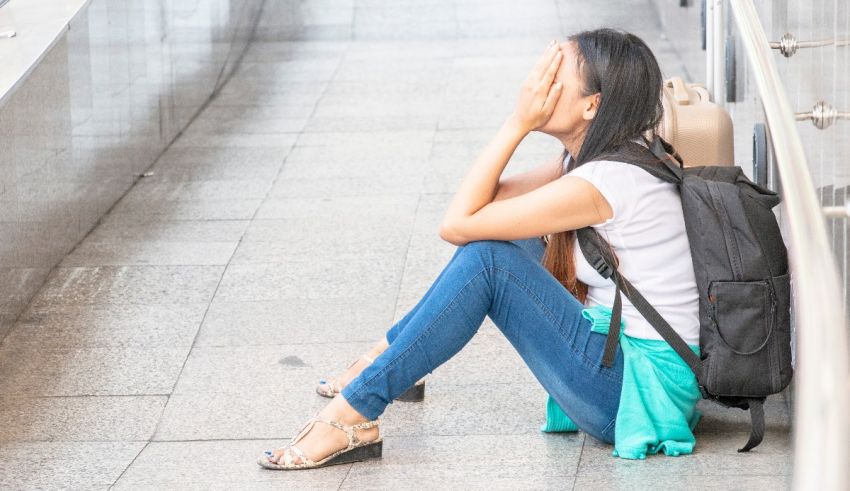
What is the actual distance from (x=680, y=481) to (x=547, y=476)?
0.34 metres

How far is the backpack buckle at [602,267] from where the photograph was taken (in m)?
3.20

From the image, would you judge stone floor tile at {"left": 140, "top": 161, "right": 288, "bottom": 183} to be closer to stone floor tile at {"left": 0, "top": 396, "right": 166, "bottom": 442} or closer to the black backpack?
stone floor tile at {"left": 0, "top": 396, "right": 166, "bottom": 442}

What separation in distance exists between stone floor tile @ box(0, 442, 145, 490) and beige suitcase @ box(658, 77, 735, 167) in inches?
70.5

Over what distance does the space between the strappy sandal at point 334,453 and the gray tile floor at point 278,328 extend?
34 millimetres

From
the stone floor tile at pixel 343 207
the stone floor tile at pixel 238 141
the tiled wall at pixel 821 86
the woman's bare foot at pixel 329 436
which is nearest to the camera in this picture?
the tiled wall at pixel 821 86

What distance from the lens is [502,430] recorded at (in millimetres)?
3607

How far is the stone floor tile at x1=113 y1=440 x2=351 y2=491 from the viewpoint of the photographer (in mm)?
3303

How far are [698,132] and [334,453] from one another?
1.40 m

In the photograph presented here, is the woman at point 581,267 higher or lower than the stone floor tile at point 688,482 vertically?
higher

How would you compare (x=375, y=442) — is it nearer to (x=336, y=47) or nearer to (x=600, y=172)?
(x=600, y=172)

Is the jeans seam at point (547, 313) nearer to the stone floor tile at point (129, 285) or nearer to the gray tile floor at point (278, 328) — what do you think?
the gray tile floor at point (278, 328)

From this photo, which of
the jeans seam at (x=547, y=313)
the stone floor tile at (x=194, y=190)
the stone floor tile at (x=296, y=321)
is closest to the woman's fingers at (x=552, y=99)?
the jeans seam at (x=547, y=313)

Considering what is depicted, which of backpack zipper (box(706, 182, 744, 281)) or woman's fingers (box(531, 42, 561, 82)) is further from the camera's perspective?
woman's fingers (box(531, 42, 561, 82))

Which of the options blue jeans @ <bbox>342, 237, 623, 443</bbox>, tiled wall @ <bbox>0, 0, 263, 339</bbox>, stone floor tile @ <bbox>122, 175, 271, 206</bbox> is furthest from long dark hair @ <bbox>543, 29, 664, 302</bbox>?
stone floor tile @ <bbox>122, 175, 271, 206</bbox>
